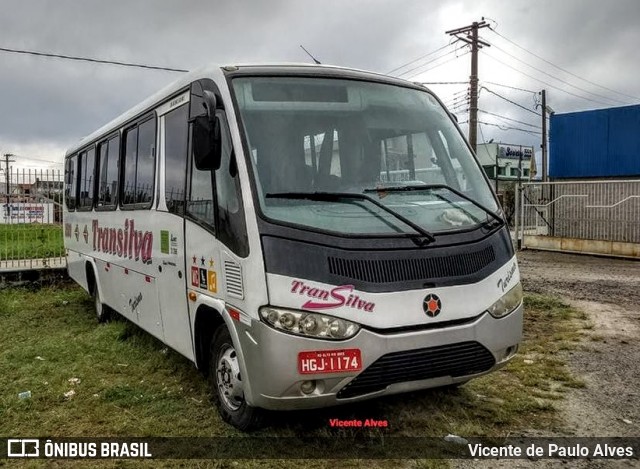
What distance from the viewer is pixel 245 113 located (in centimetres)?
401

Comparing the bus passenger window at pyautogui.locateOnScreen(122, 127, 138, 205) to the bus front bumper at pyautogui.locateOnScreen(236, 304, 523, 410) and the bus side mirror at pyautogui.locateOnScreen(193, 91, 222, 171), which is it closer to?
the bus side mirror at pyautogui.locateOnScreen(193, 91, 222, 171)

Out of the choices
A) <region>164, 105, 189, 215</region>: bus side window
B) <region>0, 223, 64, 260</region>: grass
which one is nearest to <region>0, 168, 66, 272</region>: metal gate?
<region>0, 223, 64, 260</region>: grass

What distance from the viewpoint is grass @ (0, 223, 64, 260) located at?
12.3m

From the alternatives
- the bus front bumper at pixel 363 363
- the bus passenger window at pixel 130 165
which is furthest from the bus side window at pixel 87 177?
the bus front bumper at pixel 363 363

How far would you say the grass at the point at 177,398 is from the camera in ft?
14.0

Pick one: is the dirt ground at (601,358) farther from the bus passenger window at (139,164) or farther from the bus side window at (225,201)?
the bus passenger window at (139,164)

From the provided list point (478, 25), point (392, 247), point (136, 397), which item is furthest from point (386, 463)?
point (478, 25)

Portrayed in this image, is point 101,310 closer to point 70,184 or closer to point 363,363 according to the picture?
point 70,184

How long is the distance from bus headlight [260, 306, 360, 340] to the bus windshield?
Result: 22.1 inches

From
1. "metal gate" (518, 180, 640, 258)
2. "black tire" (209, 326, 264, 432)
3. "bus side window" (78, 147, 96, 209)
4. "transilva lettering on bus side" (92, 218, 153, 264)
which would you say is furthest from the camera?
"metal gate" (518, 180, 640, 258)

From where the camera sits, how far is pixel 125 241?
650cm

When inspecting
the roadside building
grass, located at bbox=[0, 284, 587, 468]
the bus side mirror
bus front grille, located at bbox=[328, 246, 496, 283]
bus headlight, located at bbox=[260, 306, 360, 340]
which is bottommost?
grass, located at bbox=[0, 284, 587, 468]

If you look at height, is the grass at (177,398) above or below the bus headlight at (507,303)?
below

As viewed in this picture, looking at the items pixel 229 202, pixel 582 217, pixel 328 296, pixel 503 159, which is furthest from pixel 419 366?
pixel 503 159
